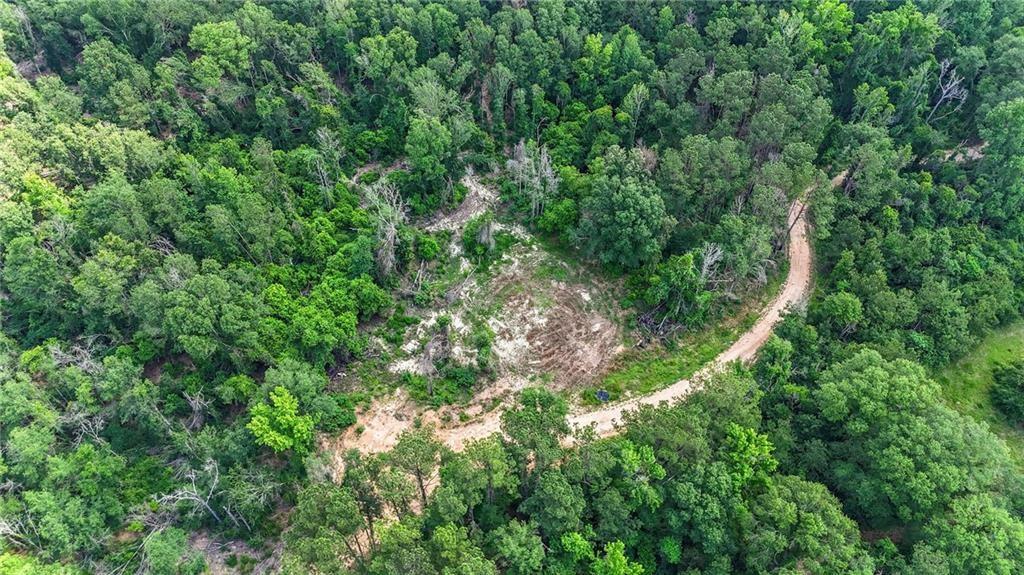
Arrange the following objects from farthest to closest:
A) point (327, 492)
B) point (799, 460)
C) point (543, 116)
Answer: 1. point (543, 116)
2. point (799, 460)
3. point (327, 492)

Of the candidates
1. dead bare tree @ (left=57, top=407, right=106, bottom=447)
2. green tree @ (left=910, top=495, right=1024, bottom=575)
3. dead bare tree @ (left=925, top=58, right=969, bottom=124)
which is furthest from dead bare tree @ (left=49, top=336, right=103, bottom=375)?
dead bare tree @ (left=925, top=58, right=969, bottom=124)

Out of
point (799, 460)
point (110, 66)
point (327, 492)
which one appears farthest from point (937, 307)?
point (110, 66)

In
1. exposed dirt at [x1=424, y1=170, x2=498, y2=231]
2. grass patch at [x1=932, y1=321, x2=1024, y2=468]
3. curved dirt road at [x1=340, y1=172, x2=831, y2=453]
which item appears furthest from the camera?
exposed dirt at [x1=424, y1=170, x2=498, y2=231]

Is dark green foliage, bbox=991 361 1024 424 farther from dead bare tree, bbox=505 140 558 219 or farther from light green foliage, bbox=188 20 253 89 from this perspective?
light green foliage, bbox=188 20 253 89

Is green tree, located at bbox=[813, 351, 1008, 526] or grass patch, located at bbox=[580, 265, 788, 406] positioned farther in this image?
grass patch, located at bbox=[580, 265, 788, 406]

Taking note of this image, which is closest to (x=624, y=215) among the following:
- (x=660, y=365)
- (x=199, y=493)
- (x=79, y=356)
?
(x=660, y=365)

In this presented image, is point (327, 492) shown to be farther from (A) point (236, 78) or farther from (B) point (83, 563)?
(A) point (236, 78)

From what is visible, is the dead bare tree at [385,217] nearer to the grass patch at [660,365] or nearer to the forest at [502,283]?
the forest at [502,283]
